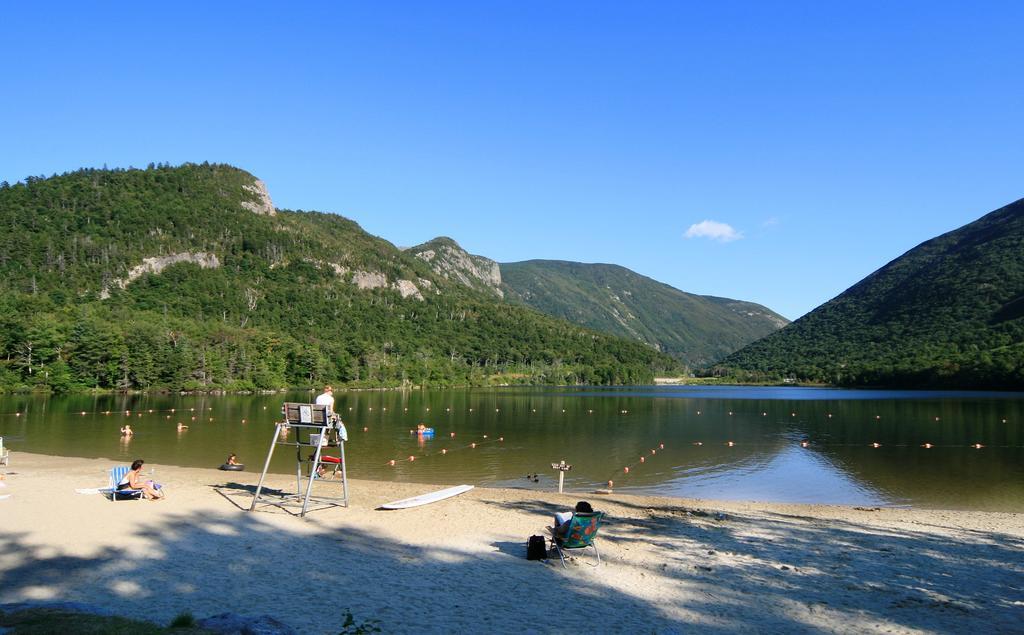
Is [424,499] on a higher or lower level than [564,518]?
lower

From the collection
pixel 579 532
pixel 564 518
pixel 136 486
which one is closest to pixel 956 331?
pixel 564 518

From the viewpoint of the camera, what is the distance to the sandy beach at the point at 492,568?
9469 mm

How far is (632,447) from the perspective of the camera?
142ft

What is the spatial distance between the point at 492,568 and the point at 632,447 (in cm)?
3276

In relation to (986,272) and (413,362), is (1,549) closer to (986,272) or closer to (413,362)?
(413,362)

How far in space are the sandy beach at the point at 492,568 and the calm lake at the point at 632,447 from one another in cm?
990

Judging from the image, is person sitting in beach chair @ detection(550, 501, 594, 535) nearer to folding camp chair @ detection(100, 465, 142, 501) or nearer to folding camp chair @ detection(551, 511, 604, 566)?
folding camp chair @ detection(551, 511, 604, 566)

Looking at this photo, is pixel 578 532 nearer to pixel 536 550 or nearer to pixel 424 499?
pixel 536 550

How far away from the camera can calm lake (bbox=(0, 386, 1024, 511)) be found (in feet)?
94.4

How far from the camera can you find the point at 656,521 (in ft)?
59.4

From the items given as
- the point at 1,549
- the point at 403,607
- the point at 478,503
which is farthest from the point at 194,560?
the point at 478,503

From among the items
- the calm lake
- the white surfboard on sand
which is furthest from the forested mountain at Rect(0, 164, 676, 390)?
the white surfboard on sand

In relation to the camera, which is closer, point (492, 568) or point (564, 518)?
point (492, 568)

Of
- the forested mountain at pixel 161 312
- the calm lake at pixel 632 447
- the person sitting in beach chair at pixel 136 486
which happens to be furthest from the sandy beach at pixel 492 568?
the forested mountain at pixel 161 312
